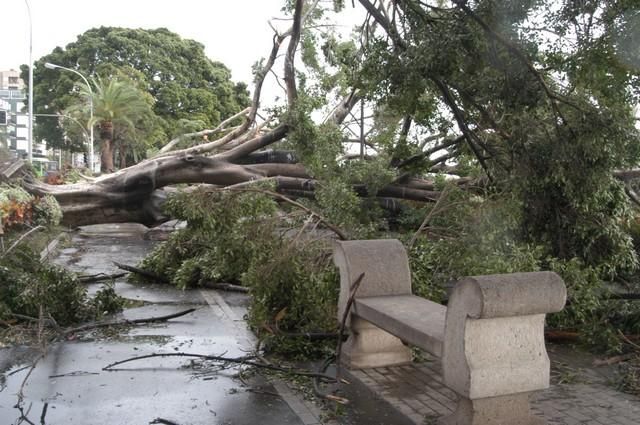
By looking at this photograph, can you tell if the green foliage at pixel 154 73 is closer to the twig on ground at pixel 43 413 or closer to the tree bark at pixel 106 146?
the tree bark at pixel 106 146

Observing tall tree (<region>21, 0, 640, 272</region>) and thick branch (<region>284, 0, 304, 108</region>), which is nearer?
tall tree (<region>21, 0, 640, 272</region>)

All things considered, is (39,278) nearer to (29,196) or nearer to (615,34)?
(615,34)

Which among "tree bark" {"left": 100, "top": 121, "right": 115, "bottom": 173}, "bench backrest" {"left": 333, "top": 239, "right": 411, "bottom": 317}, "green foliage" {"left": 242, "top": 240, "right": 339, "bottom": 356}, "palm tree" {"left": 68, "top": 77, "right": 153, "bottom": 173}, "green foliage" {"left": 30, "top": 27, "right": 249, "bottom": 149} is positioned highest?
"green foliage" {"left": 30, "top": 27, "right": 249, "bottom": 149}

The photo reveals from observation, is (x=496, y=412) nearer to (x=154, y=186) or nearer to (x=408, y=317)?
(x=408, y=317)

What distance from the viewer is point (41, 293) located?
7.88m

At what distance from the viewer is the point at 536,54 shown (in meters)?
7.70

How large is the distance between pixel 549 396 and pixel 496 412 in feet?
4.66

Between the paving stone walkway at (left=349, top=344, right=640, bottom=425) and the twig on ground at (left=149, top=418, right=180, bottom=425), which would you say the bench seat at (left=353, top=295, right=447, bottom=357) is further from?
the twig on ground at (left=149, top=418, right=180, bottom=425)

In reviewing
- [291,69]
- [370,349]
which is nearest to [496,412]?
[370,349]

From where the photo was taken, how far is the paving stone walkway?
5.29m

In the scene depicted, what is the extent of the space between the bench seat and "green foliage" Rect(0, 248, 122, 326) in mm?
3902

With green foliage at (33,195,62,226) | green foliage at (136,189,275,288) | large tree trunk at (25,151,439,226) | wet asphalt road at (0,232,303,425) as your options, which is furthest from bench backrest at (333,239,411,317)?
green foliage at (33,195,62,226)

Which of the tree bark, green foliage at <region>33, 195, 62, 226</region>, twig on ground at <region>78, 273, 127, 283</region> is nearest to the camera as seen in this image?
twig on ground at <region>78, 273, 127, 283</region>

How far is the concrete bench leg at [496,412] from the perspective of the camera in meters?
4.59
